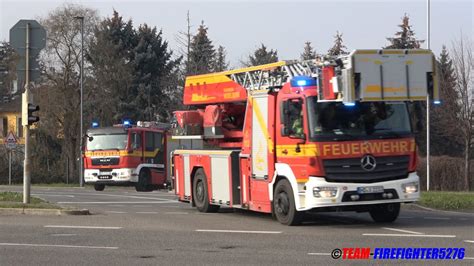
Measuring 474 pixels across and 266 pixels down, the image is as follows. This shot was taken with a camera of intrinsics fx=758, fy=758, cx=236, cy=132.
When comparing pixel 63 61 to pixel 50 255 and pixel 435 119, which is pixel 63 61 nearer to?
pixel 435 119

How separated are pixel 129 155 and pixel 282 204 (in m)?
16.8

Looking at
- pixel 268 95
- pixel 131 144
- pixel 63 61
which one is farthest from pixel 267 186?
pixel 63 61

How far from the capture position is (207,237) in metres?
12.9

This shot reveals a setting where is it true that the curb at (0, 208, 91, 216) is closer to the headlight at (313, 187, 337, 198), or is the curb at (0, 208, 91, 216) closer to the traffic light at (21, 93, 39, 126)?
the traffic light at (21, 93, 39, 126)

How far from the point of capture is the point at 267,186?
15164 millimetres

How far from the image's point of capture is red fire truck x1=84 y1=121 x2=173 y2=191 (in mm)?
30688

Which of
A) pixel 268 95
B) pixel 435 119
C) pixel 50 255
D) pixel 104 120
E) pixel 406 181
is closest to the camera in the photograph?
pixel 50 255

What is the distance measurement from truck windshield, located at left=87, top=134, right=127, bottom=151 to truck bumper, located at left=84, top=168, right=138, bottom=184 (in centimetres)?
93

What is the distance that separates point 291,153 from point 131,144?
675 inches

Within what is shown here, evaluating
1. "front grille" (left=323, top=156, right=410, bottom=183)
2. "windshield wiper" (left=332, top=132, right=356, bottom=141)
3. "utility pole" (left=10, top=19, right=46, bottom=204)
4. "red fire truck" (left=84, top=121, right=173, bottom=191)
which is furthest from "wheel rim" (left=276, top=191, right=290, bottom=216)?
"red fire truck" (left=84, top=121, right=173, bottom=191)

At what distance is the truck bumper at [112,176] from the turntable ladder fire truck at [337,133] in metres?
15.4

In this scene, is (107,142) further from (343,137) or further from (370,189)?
(370,189)

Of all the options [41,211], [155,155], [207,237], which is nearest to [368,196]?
[207,237]

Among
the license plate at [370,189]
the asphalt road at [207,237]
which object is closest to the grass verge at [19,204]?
the asphalt road at [207,237]
